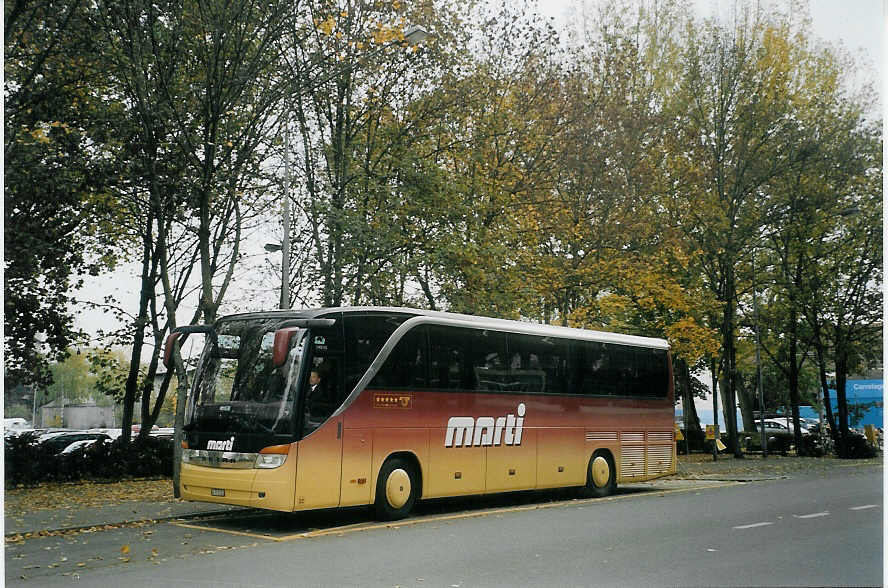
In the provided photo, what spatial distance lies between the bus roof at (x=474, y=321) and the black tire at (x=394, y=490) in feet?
7.37

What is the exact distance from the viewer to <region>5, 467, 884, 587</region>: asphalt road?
8.66 metres

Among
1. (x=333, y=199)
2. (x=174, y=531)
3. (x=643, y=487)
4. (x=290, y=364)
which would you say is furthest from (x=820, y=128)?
(x=174, y=531)

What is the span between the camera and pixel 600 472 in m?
18.0

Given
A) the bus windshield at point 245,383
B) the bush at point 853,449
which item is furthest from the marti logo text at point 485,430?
the bush at point 853,449

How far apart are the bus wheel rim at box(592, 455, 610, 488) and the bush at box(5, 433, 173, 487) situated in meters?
10.4

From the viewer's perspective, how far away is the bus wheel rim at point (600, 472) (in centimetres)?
1788

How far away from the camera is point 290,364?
12.6 metres

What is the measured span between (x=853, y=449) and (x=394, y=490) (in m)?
24.9

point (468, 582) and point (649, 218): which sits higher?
point (649, 218)

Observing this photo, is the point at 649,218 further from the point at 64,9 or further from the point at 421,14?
the point at 64,9

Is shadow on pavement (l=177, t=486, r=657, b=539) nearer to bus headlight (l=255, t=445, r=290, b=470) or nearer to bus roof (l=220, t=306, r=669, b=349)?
bus headlight (l=255, t=445, r=290, b=470)

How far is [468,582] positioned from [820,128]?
21.7m

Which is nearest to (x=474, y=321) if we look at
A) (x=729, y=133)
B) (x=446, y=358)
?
(x=446, y=358)

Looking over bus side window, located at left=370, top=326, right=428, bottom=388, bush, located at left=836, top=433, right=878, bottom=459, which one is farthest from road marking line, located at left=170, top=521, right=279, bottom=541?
bush, located at left=836, top=433, right=878, bottom=459
